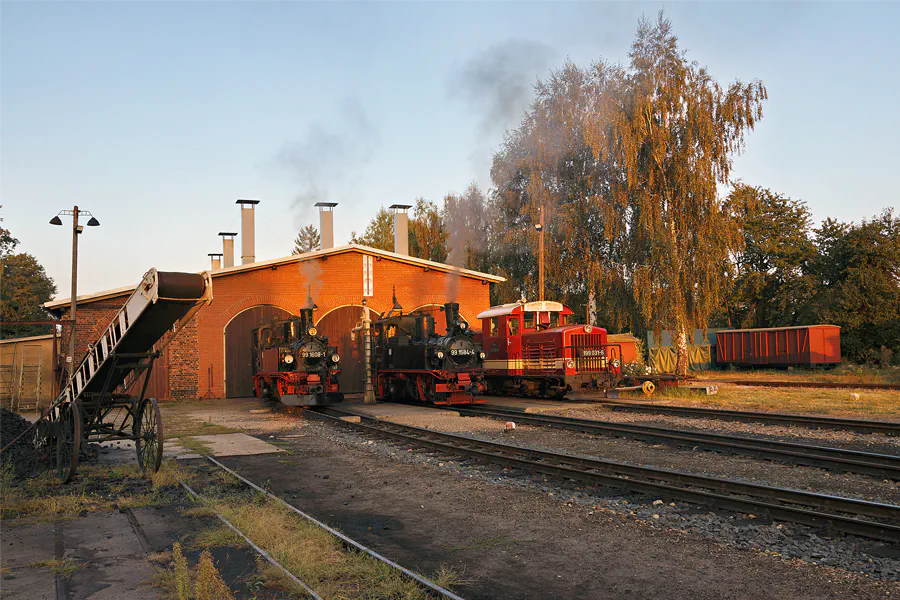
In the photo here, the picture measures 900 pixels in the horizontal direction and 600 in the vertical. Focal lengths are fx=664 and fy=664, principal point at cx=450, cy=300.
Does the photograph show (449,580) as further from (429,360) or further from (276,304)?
(276,304)

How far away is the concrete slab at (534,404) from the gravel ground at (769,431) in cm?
57

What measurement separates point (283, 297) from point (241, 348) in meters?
2.64

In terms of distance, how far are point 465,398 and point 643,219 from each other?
11.9 metres

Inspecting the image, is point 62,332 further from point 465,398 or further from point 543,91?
point 543,91

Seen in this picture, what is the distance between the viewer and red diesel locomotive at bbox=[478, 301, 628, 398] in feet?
67.7

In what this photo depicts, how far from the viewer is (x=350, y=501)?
854 centimetres

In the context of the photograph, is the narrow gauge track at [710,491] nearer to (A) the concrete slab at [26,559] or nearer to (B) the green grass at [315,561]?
(B) the green grass at [315,561]

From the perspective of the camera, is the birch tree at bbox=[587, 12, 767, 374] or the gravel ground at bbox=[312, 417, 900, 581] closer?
the gravel ground at bbox=[312, 417, 900, 581]

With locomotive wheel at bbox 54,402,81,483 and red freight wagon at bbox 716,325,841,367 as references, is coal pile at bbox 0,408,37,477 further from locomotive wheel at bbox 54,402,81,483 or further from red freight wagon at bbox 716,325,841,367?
red freight wagon at bbox 716,325,841,367

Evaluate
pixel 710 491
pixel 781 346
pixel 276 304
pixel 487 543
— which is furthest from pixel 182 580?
pixel 781 346

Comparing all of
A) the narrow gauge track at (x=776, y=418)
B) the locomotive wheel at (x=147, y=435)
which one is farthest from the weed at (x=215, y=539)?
the narrow gauge track at (x=776, y=418)

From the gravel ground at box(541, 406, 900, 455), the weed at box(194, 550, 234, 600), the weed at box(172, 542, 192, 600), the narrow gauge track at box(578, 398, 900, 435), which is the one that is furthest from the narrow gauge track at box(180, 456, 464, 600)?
the narrow gauge track at box(578, 398, 900, 435)

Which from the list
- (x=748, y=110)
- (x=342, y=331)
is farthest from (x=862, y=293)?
(x=342, y=331)

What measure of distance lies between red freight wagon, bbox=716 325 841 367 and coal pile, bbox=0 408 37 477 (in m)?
35.3
